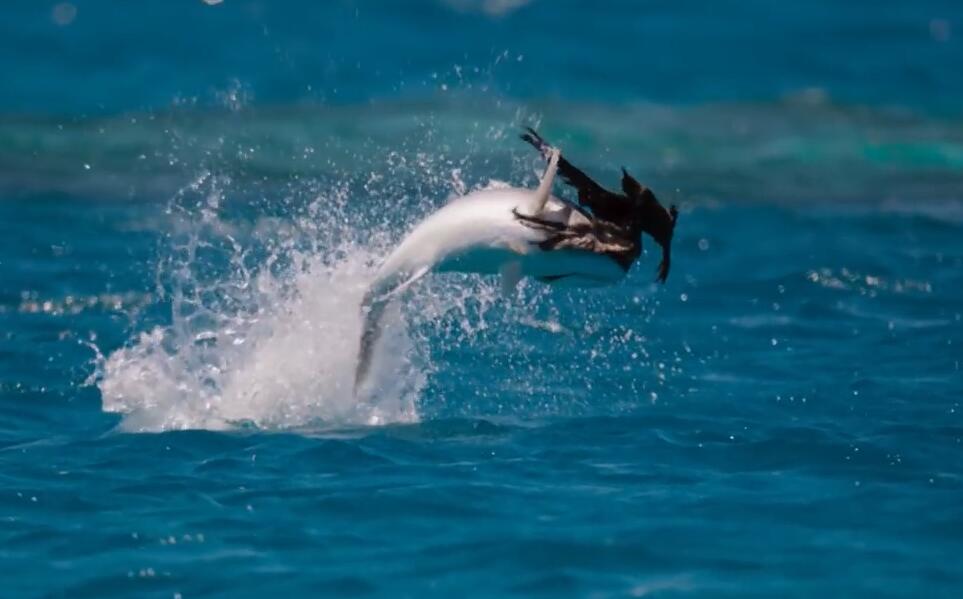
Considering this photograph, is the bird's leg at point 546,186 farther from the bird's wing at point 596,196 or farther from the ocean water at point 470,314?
the ocean water at point 470,314

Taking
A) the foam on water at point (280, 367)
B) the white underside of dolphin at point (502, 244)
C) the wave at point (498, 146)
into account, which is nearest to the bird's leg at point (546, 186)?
the white underside of dolphin at point (502, 244)

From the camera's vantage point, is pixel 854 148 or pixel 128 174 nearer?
pixel 128 174

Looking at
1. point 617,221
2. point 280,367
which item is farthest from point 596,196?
point 280,367

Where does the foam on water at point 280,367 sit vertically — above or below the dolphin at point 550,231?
below

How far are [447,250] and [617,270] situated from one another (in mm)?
699

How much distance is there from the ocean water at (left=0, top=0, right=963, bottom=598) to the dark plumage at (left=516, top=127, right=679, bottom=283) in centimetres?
110

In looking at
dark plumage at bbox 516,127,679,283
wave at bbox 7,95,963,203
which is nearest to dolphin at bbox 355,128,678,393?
dark plumage at bbox 516,127,679,283

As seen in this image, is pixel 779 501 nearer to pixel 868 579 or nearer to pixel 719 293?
pixel 868 579

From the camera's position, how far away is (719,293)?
10414 millimetres

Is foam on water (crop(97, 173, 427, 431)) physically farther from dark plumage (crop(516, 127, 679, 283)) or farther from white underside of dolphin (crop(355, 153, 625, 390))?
dark plumage (crop(516, 127, 679, 283))

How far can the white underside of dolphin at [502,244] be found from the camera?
18.2ft

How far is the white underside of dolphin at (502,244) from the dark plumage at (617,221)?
1.4 inches

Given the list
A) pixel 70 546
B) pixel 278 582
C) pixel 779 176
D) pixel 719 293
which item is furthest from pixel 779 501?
pixel 779 176

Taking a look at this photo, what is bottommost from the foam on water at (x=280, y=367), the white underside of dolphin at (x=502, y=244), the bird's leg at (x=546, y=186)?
the foam on water at (x=280, y=367)
